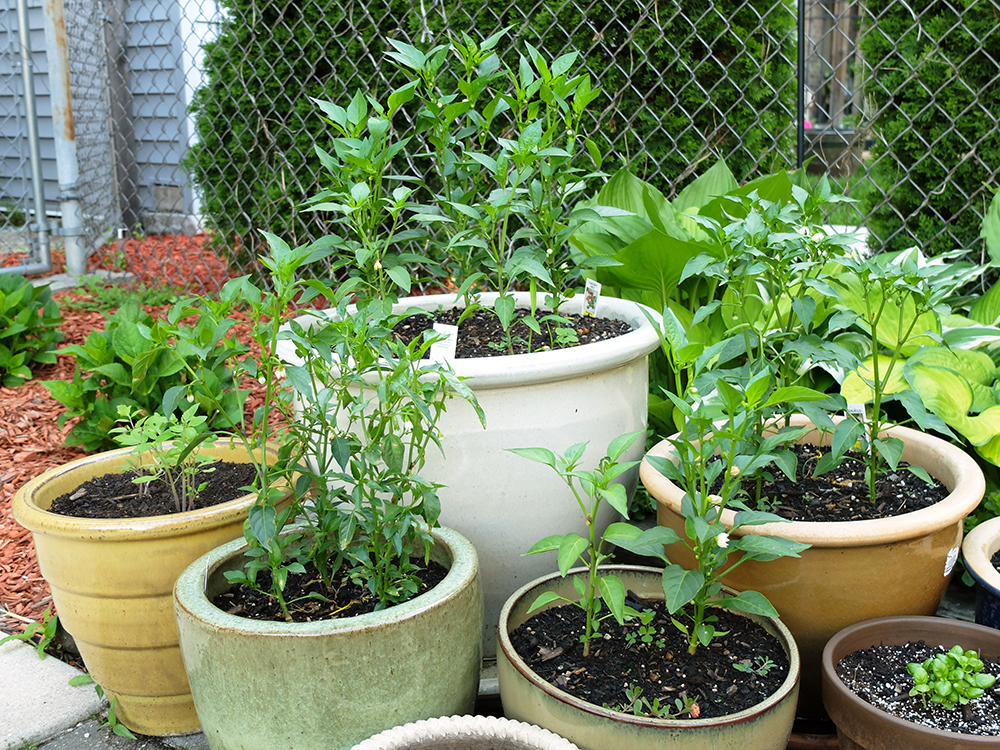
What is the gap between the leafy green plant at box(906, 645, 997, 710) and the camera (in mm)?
1136

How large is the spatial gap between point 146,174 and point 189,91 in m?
0.79

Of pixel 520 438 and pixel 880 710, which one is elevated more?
pixel 520 438

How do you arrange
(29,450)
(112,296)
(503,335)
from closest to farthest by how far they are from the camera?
(503,335) → (29,450) → (112,296)

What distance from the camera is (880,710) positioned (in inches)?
44.0

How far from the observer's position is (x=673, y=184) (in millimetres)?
2865

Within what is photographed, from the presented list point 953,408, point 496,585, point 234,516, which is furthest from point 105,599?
point 953,408

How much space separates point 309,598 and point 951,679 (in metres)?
0.94

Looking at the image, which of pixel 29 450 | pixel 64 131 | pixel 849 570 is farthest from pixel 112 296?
pixel 849 570

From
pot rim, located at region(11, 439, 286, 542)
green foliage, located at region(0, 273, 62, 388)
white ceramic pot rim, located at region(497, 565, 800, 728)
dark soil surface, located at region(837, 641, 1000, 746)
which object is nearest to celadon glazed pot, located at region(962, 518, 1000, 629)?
dark soil surface, located at region(837, 641, 1000, 746)

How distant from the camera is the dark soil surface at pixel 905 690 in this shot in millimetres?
1147

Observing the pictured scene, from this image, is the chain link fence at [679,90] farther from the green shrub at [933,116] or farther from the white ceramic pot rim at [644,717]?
the white ceramic pot rim at [644,717]

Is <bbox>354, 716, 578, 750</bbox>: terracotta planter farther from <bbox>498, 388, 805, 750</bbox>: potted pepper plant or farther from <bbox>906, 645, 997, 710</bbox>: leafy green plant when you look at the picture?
<bbox>906, 645, 997, 710</bbox>: leafy green plant

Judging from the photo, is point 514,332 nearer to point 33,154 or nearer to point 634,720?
point 634,720

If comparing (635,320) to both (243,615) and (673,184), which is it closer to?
(243,615)
